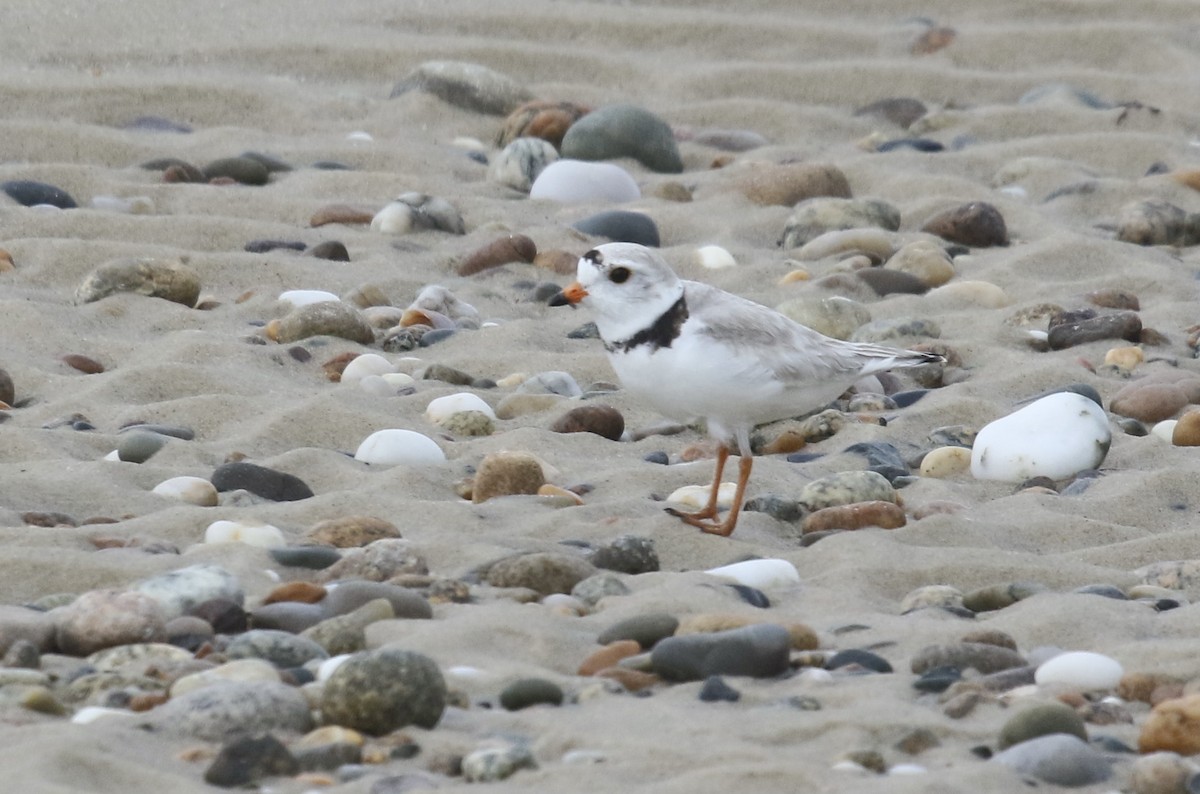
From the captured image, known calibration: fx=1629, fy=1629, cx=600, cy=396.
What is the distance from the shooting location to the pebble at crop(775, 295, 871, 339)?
19.4ft

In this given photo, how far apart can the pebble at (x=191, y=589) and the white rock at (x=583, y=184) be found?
4.26m

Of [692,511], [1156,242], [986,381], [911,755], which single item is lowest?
[911,755]

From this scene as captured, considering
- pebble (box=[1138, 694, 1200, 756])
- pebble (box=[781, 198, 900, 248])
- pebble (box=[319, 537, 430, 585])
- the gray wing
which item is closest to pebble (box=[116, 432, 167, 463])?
pebble (box=[319, 537, 430, 585])

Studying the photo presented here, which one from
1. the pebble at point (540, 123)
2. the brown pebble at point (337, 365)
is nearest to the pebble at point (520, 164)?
the pebble at point (540, 123)

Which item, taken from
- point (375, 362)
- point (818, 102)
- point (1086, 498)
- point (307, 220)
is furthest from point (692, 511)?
point (818, 102)

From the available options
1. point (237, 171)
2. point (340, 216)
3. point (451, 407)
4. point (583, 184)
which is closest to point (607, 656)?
point (451, 407)

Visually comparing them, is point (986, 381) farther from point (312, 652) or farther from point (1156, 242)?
point (312, 652)

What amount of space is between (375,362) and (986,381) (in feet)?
6.83

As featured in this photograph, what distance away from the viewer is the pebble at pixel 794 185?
752 centimetres

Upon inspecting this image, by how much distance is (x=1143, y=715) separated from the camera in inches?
116

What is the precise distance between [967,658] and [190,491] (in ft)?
6.89

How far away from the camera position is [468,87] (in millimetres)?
8648

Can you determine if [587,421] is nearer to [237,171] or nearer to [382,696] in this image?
[382,696]

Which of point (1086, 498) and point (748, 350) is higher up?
point (748, 350)
